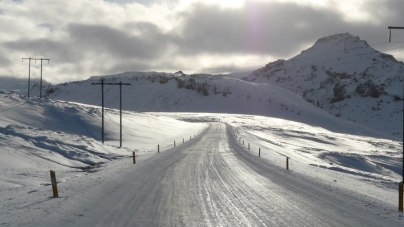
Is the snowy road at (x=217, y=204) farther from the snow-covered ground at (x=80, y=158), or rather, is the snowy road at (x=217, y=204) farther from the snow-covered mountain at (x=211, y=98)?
the snow-covered mountain at (x=211, y=98)

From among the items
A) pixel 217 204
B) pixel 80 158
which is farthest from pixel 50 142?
pixel 217 204

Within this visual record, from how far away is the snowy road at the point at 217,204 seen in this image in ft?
33.7

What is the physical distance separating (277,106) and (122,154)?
114m

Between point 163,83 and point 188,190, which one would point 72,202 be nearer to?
point 188,190

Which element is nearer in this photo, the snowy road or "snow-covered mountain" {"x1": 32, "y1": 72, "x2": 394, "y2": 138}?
Answer: the snowy road

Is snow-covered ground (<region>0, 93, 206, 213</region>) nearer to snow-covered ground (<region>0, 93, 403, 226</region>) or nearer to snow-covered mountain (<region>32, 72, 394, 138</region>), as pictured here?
snow-covered ground (<region>0, 93, 403, 226</region>)

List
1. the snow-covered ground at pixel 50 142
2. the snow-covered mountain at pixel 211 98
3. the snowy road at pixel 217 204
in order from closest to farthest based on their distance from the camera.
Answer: the snowy road at pixel 217 204 → the snow-covered ground at pixel 50 142 → the snow-covered mountain at pixel 211 98

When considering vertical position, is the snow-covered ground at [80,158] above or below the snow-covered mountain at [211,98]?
below

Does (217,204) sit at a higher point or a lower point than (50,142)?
lower

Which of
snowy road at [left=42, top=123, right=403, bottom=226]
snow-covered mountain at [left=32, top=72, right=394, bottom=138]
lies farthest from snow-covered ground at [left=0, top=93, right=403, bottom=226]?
snow-covered mountain at [left=32, top=72, right=394, bottom=138]

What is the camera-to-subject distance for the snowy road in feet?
33.7

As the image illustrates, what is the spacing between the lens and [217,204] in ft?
40.5

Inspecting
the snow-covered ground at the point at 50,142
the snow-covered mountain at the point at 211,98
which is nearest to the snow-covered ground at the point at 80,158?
the snow-covered ground at the point at 50,142

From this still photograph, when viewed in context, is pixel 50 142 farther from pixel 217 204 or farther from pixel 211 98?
pixel 211 98
